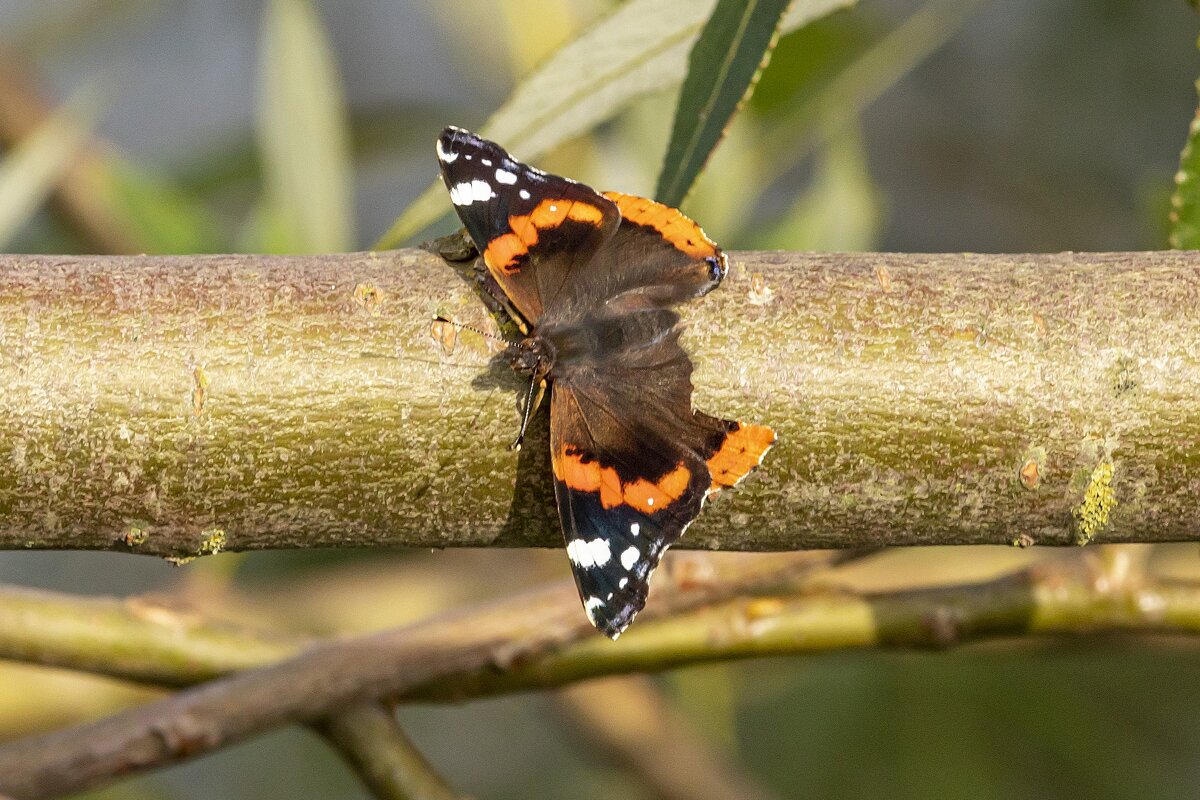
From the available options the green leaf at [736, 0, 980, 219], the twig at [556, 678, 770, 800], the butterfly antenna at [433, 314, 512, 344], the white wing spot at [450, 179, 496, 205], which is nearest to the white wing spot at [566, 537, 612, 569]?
the butterfly antenna at [433, 314, 512, 344]

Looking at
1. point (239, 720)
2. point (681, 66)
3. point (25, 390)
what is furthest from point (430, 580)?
point (25, 390)

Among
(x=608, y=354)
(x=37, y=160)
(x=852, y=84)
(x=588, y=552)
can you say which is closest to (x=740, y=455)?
(x=588, y=552)

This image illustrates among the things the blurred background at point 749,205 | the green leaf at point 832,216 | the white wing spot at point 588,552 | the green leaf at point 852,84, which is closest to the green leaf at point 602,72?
the blurred background at point 749,205

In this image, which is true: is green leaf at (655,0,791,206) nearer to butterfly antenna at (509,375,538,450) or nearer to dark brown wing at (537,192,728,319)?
dark brown wing at (537,192,728,319)

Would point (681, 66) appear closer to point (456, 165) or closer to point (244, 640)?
point (456, 165)

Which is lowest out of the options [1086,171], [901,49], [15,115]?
[901,49]

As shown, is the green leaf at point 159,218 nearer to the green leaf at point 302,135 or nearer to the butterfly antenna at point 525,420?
the green leaf at point 302,135
